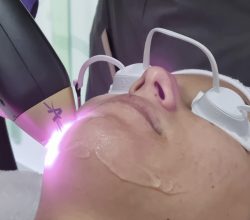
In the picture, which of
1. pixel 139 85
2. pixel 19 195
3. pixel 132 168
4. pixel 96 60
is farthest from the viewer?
pixel 19 195

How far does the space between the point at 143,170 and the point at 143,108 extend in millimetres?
99

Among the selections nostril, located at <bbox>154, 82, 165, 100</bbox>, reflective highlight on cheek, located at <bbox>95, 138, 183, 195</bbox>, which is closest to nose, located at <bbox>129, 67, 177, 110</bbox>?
nostril, located at <bbox>154, 82, 165, 100</bbox>

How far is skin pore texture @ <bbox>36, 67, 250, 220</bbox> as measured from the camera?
26.0 inches

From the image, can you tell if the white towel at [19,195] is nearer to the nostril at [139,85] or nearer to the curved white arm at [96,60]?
the curved white arm at [96,60]

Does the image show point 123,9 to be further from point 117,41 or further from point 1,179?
point 1,179

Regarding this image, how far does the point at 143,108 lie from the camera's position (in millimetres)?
714

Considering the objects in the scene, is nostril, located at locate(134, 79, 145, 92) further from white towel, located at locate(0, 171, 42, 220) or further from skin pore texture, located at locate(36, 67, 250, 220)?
white towel, located at locate(0, 171, 42, 220)

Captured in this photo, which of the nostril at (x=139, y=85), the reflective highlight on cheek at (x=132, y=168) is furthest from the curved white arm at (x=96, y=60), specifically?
the reflective highlight on cheek at (x=132, y=168)

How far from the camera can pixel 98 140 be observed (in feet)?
2.18

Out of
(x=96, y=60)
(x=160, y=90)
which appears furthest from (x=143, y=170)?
(x=96, y=60)

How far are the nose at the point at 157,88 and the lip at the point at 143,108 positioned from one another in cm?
1

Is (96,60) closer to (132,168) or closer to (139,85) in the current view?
(139,85)

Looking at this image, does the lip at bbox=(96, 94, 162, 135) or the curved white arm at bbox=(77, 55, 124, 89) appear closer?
the lip at bbox=(96, 94, 162, 135)

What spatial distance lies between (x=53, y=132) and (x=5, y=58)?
0.16m
